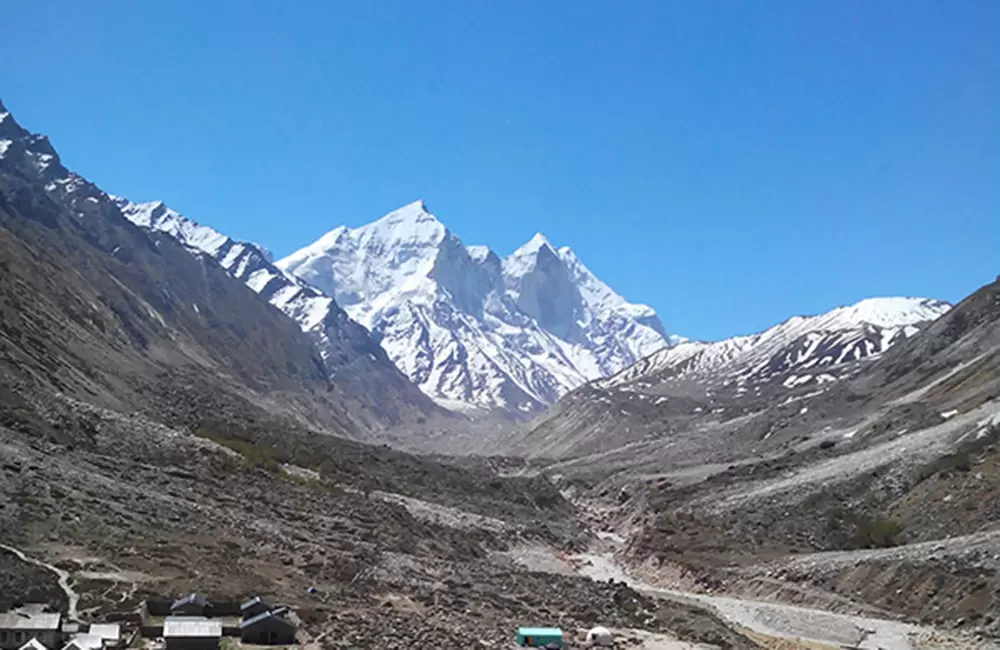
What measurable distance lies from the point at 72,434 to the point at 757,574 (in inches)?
2297

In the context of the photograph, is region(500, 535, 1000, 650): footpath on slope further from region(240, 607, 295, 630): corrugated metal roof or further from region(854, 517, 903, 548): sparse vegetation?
region(240, 607, 295, 630): corrugated metal roof

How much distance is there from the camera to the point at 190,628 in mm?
43469

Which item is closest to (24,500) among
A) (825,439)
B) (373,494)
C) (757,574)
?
(373,494)

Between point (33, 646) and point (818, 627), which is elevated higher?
point (33, 646)

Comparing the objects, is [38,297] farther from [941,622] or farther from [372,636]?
[941,622]

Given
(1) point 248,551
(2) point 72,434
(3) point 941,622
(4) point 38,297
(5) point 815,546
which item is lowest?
(3) point 941,622

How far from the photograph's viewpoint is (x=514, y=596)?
67.9 m

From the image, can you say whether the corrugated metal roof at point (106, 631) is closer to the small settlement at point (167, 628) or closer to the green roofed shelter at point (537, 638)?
the small settlement at point (167, 628)

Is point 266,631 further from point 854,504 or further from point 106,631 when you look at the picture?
point 854,504

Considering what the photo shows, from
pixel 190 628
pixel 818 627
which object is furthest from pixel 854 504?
pixel 190 628

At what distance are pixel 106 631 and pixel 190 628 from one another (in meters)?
3.48

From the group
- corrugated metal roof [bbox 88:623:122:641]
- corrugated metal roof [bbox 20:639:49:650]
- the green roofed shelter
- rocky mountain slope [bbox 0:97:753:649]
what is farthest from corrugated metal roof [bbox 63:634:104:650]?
the green roofed shelter

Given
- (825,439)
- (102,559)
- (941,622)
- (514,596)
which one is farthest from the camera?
(825,439)

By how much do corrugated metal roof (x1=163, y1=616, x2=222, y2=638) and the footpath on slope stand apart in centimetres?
3640
